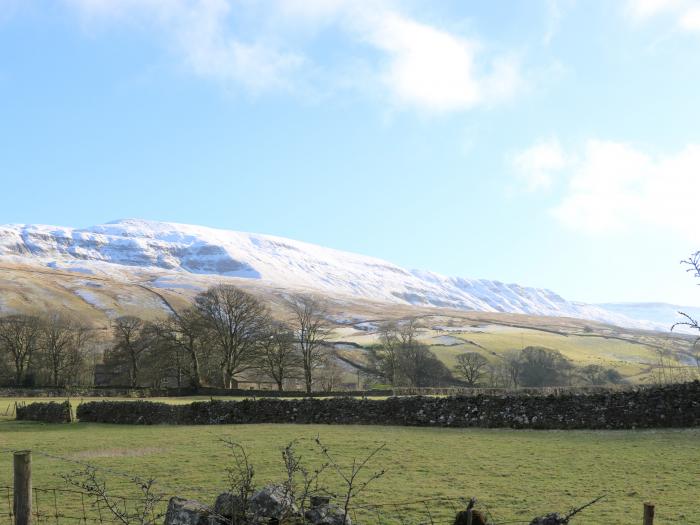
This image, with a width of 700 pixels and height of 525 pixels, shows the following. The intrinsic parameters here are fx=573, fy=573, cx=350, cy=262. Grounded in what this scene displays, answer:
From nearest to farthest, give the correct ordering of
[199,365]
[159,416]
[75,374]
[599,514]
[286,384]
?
[599,514] < [159,416] < [199,365] < [75,374] < [286,384]

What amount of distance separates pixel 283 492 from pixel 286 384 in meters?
82.7

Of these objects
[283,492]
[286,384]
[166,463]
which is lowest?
[286,384]

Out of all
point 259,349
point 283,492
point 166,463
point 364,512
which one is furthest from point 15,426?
point 259,349

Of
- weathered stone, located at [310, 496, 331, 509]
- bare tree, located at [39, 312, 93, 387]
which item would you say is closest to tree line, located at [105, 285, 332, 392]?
bare tree, located at [39, 312, 93, 387]

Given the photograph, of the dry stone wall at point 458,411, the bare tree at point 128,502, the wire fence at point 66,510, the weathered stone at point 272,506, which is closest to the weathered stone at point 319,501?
the weathered stone at point 272,506

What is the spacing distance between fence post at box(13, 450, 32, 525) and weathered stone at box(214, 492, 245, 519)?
2.20 metres

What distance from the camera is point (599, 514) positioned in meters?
10.7

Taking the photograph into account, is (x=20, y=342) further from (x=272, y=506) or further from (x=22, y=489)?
(x=272, y=506)

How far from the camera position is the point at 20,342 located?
253ft

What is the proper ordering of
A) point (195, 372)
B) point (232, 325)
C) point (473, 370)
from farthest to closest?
1. point (473, 370)
2. point (232, 325)
3. point (195, 372)

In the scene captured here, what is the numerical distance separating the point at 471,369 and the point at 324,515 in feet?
266

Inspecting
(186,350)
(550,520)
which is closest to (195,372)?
(186,350)

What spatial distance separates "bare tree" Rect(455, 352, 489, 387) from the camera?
84.8m

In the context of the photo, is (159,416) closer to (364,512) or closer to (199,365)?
(364,512)
